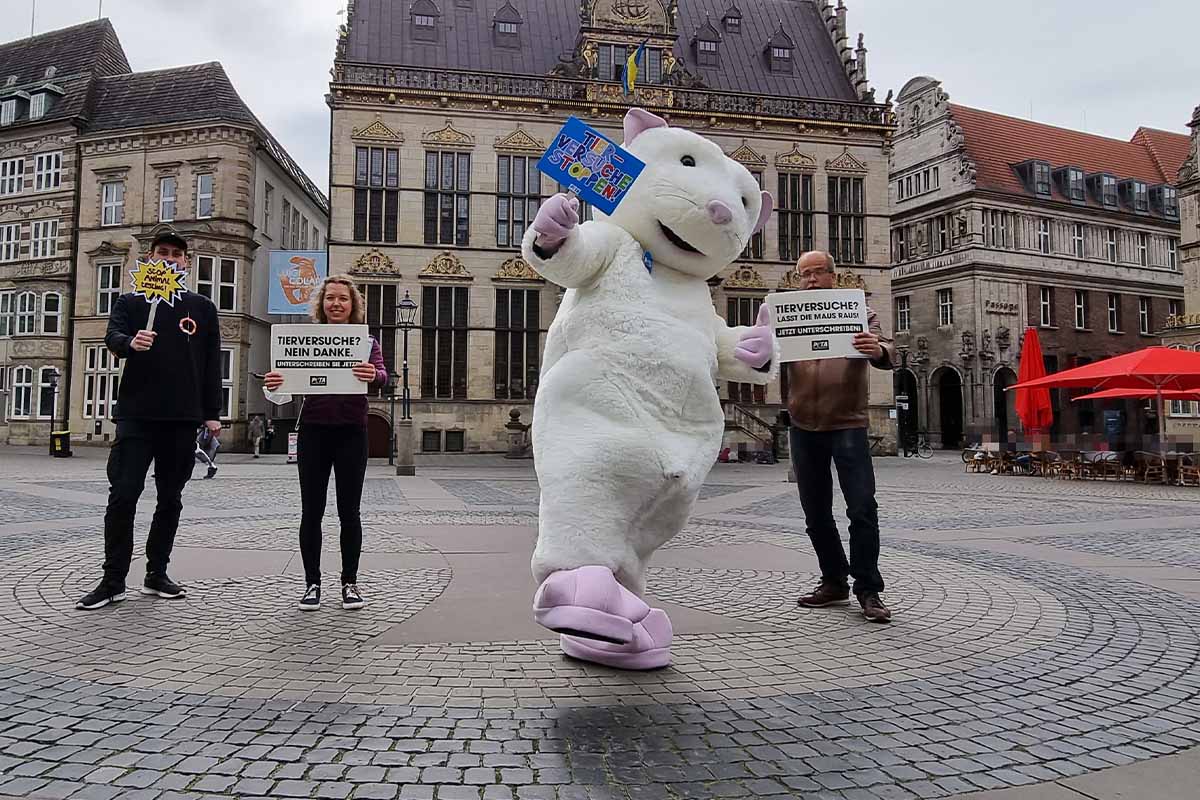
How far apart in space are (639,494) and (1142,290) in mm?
46570

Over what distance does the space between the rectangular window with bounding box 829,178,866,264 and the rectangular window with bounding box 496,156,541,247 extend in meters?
11.0

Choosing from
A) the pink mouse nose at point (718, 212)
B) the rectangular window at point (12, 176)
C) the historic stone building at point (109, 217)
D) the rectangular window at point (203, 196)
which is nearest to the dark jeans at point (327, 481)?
the pink mouse nose at point (718, 212)

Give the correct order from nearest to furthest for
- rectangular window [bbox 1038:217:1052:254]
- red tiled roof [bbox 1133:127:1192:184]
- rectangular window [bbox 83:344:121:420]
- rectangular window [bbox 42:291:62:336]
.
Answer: rectangular window [bbox 83:344:121:420] < rectangular window [bbox 42:291:62:336] < rectangular window [bbox 1038:217:1052:254] < red tiled roof [bbox 1133:127:1192:184]

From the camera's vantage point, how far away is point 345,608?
4.49 metres

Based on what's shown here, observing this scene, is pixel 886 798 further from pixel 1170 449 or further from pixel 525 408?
pixel 525 408

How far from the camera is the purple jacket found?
4551 millimetres

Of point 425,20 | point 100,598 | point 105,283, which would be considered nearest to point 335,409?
point 100,598

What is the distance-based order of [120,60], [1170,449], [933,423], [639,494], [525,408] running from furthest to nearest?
[933,423]
[120,60]
[525,408]
[1170,449]
[639,494]

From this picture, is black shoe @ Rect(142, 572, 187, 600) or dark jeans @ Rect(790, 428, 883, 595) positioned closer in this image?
dark jeans @ Rect(790, 428, 883, 595)

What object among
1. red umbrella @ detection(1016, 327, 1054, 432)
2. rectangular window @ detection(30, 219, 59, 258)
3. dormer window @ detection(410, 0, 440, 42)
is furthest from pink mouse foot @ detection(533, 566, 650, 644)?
rectangular window @ detection(30, 219, 59, 258)

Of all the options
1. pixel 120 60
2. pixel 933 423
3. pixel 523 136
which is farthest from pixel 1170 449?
pixel 120 60

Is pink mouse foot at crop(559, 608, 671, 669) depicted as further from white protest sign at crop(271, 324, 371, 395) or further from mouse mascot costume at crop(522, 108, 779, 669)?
white protest sign at crop(271, 324, 371, 395)

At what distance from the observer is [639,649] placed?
10.9ft

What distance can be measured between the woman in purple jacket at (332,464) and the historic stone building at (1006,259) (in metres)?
35.3
